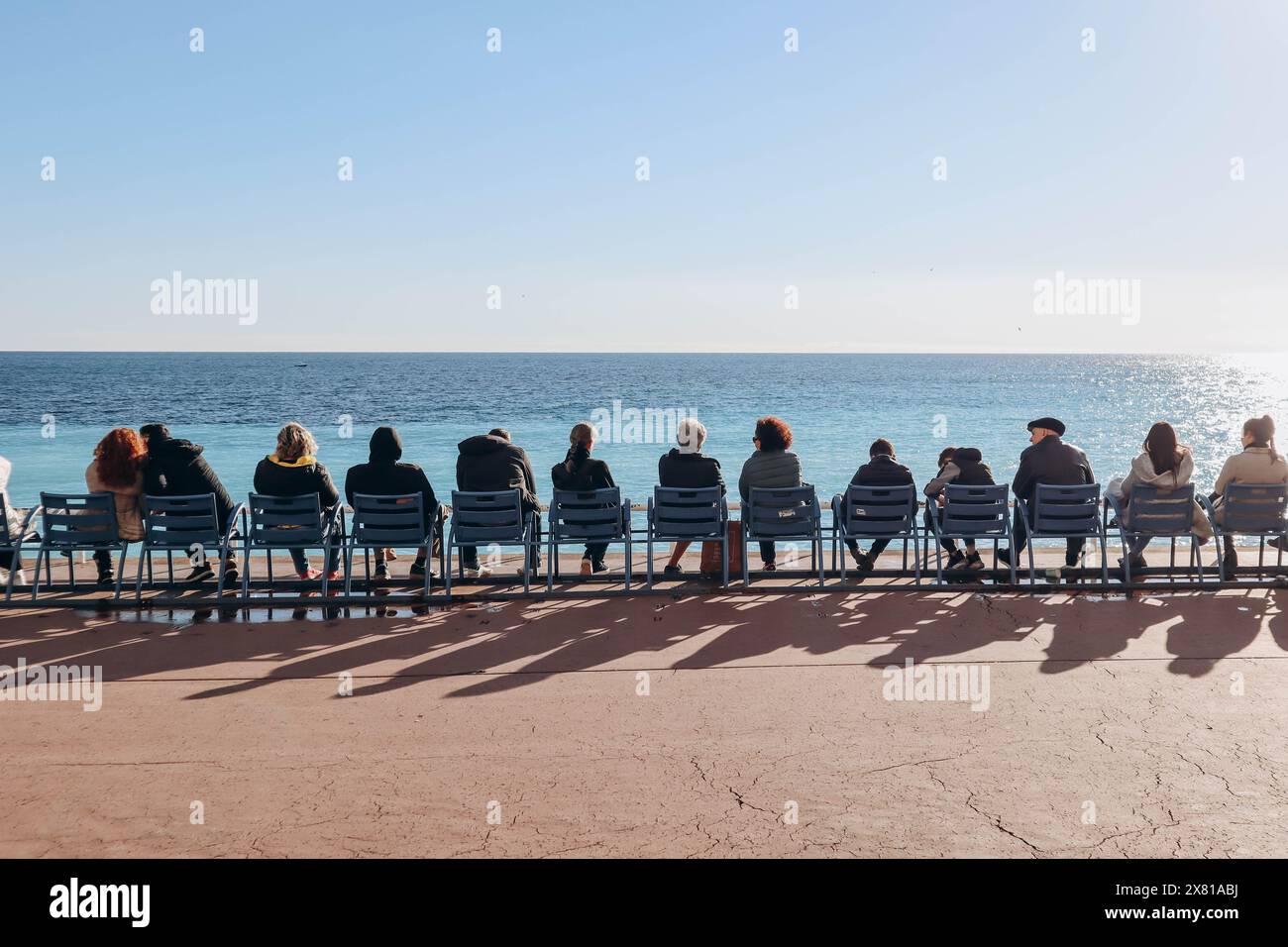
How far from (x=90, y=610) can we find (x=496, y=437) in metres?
3.41

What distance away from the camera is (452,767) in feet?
14.6

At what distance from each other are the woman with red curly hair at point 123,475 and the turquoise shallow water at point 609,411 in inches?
612

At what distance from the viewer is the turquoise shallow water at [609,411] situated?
33.3 meters

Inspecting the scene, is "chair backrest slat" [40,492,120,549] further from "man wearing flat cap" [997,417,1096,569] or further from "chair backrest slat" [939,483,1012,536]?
"man wearing flat cap" [997,417,1096,569]

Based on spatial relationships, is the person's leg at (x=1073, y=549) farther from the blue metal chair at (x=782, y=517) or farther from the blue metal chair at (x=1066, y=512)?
the blue metal chair at (x=782, y=517)

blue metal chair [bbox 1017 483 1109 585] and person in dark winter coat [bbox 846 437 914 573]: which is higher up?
person in dark winter coat [bbox 846 437 914 573]

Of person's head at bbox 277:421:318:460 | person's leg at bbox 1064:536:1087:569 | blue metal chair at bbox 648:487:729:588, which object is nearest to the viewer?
blue metal chair at bbox 648:487:729:588

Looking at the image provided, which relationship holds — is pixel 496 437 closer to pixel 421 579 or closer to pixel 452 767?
pixel 421 579

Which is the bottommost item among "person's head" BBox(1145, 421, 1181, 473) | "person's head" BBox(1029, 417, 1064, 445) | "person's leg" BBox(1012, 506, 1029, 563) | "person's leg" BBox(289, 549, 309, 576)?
"person's leg" BBox(289, 549, 309, 576)

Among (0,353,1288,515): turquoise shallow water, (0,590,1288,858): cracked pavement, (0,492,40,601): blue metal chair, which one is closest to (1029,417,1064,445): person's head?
(0,590,1288,858): cracked pavement

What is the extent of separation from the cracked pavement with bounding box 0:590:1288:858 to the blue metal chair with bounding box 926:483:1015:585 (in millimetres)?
871

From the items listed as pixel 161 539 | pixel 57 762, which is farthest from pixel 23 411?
pixel 57 762

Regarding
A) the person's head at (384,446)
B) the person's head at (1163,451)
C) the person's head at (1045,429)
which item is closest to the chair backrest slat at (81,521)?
the person's head at (384,446)

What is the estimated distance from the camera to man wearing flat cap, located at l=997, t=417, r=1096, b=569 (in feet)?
27.0
